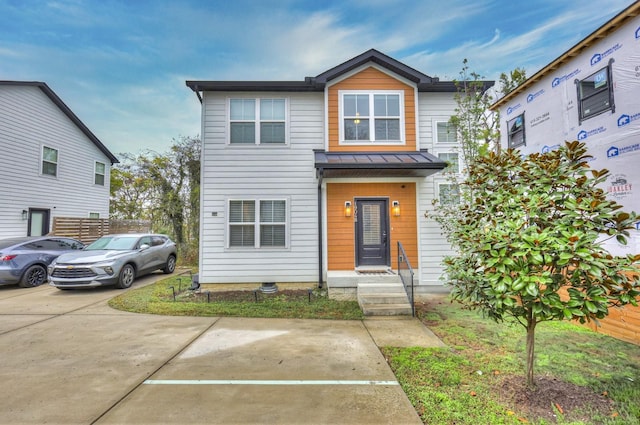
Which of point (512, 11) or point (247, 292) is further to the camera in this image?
point (512, 11)

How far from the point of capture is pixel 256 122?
7832 mm

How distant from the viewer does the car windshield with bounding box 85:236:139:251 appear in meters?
8.37

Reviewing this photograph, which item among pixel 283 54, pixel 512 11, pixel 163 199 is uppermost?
pixel 283 54

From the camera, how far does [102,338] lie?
4.28 m

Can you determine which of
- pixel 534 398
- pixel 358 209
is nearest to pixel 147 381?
pixel 534 398

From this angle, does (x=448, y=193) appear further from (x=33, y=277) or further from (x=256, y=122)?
(x=33, y=277)

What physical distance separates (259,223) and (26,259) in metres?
6.92

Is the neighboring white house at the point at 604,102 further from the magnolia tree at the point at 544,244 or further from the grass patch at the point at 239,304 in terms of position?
the grass patch at the point at 239,304

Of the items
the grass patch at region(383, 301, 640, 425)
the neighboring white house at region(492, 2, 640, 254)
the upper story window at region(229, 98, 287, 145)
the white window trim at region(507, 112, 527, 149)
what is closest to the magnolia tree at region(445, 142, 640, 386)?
the grass patch at region(383, 301, 640, 425)

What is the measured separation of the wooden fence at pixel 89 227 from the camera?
11.6 metres

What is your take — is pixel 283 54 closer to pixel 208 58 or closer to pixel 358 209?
pixel 208 58

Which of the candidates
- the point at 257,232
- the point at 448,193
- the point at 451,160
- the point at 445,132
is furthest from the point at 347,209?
the point at 445,132

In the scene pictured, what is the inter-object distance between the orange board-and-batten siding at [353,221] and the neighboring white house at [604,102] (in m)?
4.11

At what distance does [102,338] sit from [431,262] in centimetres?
725
